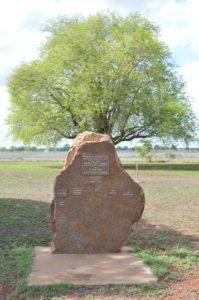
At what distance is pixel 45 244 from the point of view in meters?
9.15

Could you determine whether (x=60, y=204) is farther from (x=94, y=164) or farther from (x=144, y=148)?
(x=144, y=148)

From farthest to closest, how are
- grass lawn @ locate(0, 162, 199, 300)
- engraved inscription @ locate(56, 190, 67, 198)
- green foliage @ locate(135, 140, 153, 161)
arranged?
green foliage @ locate(135, 140, 153, 161), engraved inscription @ locate(56, 190, 67, 198), grass lawn @ locate(0, 162, 199, 300)

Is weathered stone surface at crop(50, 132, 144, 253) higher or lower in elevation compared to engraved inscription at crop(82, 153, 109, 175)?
lower

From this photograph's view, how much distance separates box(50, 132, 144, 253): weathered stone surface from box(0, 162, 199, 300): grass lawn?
51 cm

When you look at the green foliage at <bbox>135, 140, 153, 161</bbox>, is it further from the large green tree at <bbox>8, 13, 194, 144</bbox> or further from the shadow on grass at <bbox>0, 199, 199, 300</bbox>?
the shadow on grass at <bbox>0, 199, 199, 300</bbox>

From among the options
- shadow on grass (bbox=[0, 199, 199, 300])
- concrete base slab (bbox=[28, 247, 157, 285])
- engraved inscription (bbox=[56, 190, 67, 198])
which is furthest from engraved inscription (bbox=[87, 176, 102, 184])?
shadow on grass (bbox=[0, 199, 199, 300])

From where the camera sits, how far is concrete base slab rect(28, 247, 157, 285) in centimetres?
676

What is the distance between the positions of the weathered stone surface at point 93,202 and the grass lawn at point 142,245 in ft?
1.67

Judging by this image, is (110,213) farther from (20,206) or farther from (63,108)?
(63,108)

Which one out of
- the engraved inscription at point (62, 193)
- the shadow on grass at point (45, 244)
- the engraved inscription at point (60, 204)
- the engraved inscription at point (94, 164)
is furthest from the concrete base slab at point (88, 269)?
the engraved inscription at point (94, 164)

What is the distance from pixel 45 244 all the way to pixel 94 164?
1.74 meters

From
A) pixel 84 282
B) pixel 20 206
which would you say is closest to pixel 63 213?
pixel 84 282

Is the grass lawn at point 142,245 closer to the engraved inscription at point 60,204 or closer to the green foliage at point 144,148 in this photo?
the engraved inscription at point 60,204

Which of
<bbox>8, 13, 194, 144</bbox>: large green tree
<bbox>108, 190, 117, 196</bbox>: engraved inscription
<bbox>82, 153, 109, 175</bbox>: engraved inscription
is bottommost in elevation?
<bbox>108, 190, 117, 196</bbox>: engraved inscription
